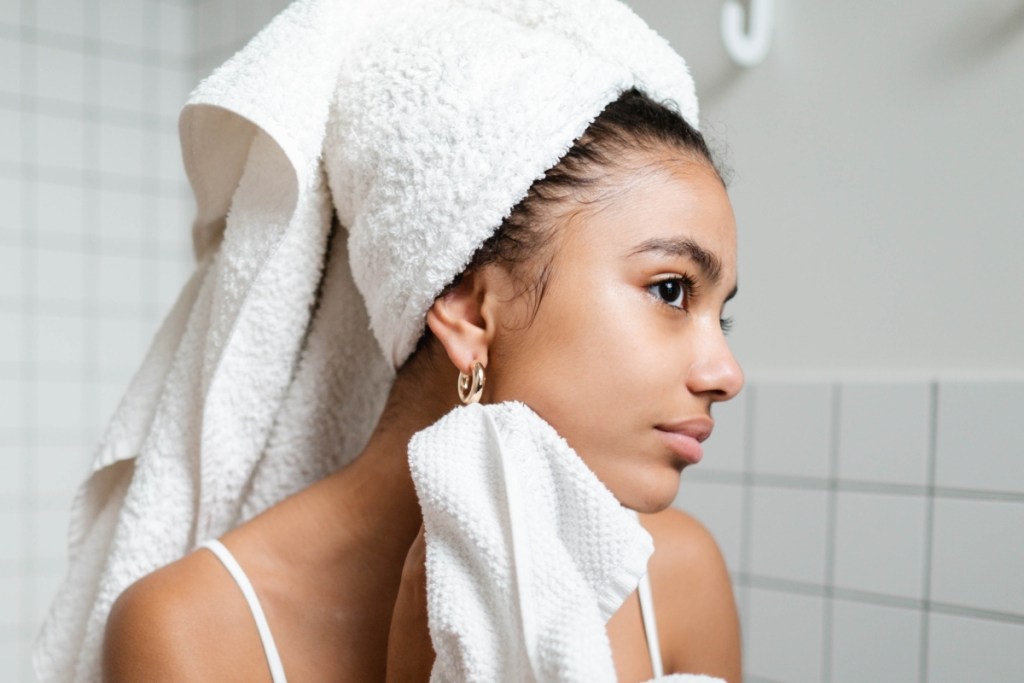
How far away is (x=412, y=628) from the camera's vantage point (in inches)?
28.4

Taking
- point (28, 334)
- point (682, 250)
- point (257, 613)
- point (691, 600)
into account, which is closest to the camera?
point (682, 250)

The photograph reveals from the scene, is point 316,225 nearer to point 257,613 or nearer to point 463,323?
point 463,323

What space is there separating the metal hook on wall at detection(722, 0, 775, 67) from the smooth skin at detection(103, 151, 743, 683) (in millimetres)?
431

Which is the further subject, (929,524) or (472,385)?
(929,524)

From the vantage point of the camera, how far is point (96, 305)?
6.43 feet

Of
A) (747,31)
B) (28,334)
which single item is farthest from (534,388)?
(28,334)

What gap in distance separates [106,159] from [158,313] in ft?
1.10

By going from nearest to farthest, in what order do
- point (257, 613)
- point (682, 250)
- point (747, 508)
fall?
point (682, 250) → point (257, 613) → point (747, 508)

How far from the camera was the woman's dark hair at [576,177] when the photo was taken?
71 centimetres

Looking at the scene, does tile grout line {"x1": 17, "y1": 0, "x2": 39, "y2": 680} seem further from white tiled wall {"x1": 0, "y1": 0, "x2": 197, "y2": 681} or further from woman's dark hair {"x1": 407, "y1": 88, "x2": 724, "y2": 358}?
woman's dark hair {"x1": 407, "y1": 88, "x2": 724, "y2": 358}

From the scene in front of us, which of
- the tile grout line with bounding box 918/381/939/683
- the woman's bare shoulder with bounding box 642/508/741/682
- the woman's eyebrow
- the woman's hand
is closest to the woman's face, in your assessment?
the woman's eyebrow

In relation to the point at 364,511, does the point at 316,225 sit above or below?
above

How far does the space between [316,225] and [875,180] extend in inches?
25.2

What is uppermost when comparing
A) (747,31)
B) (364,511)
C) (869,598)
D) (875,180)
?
(747,31)
